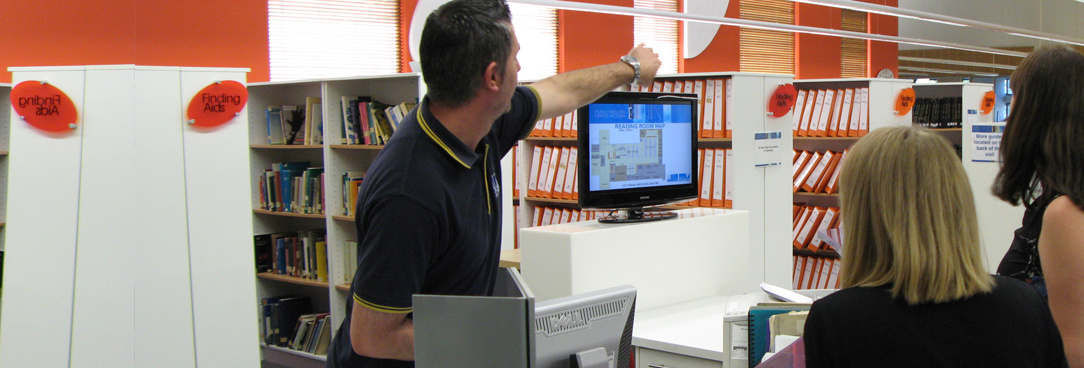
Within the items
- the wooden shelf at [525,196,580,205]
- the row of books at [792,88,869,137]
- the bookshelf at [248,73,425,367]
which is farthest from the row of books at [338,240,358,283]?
the row of books at [792,88,869,137]

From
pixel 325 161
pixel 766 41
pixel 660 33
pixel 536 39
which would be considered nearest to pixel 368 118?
pixel 325 161

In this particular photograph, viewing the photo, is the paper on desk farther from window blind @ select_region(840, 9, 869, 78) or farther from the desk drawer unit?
window blind @ select_region(840, 9, 869, 78)

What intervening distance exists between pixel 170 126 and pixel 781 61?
9072 mm

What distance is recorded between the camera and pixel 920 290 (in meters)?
1.16

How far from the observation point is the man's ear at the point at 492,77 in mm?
1328

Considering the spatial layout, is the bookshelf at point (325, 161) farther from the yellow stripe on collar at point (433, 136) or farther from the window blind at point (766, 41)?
the window blind at point (766, 41)

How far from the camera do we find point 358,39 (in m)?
6.92

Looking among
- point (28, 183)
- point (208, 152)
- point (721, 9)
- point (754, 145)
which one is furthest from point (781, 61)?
point (28, 183)

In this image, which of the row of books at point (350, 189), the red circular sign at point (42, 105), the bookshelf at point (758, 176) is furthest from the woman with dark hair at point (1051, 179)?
the red circular sign at point (42, 105)

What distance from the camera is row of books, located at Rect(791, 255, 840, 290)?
16.8ft

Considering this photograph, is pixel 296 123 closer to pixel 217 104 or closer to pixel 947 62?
pixel 217 104

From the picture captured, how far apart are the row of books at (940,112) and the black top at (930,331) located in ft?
18.2

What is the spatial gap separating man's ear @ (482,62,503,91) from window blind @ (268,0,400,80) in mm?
5532

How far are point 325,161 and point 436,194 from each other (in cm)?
364
